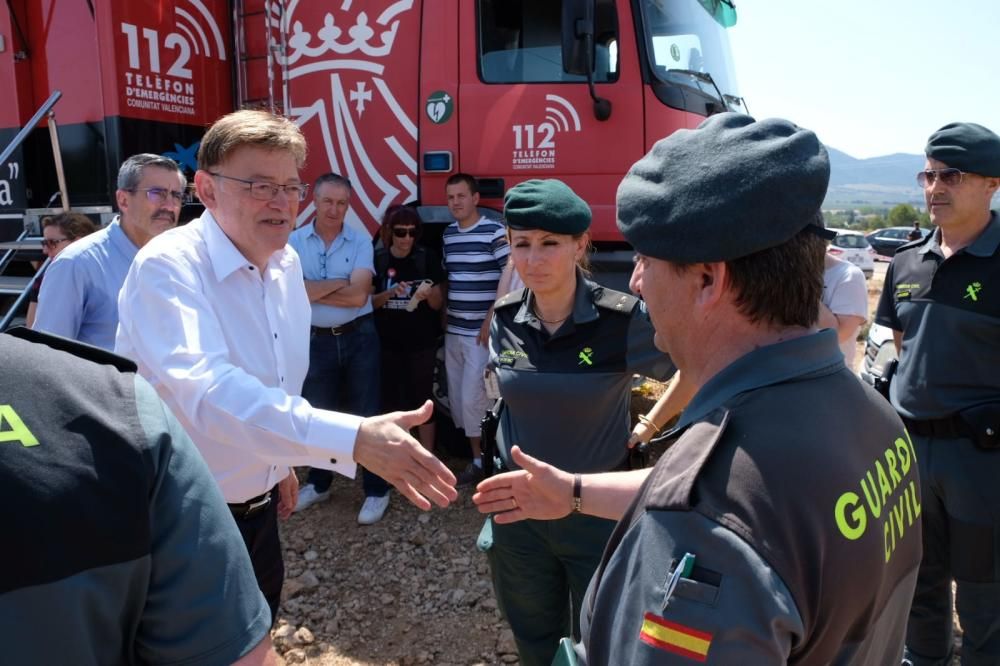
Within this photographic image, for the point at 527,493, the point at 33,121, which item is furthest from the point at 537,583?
the point at 33,121

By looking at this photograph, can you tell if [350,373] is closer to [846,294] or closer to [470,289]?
[470,289]

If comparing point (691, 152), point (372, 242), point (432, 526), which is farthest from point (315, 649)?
point (691, 152)

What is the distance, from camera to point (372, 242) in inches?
173

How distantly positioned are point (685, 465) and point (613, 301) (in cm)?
152

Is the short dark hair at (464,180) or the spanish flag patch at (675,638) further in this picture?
the short dark hair at (464,180)

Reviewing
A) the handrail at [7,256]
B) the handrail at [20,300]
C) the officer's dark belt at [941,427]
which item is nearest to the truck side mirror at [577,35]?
the officer's dark belt at [941,427]

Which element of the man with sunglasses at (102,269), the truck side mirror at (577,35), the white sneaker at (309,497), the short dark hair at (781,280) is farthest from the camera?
the white sneaker at (309,497)

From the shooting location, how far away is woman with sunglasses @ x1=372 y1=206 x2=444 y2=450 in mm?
4293

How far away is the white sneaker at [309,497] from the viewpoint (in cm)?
427

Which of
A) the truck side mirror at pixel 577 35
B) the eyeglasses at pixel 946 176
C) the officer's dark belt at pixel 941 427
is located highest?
the truck side mirror at pixel 577 35

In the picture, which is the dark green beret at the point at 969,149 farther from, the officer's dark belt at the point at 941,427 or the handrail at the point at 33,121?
the handrail at the point at 33,121

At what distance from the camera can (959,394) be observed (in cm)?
257

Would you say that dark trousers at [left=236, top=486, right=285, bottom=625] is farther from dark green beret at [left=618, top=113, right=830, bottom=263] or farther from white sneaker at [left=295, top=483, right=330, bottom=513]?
white sneaker at [left=295, top=483, right=330, bottom=513]

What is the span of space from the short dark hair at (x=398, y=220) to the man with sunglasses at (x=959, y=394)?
8.57 feet
